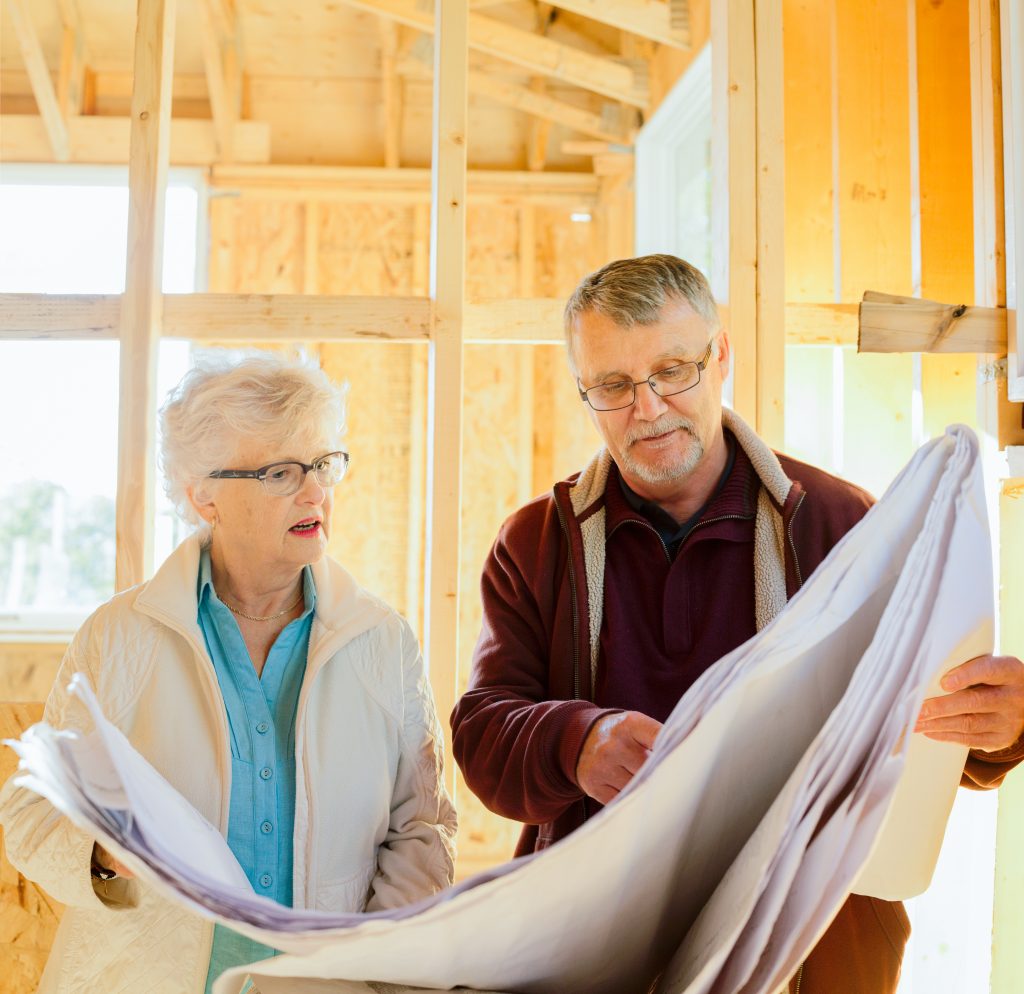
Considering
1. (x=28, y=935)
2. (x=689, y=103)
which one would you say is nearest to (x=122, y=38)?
(x=689, y=103)

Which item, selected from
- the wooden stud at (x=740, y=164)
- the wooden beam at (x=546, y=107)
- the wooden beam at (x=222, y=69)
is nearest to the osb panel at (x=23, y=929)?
the wooden stud at (x=740, y=164)

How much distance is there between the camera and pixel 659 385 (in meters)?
1.44

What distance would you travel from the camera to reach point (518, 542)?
5.03 feet

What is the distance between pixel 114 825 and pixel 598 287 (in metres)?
1.07

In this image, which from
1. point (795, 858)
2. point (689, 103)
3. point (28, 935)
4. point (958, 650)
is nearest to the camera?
point (795, 858)

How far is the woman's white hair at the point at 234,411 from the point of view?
1.62 m

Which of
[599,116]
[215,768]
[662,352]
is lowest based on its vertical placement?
[215,768]

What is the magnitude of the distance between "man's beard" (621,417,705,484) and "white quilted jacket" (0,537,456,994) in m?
0.47

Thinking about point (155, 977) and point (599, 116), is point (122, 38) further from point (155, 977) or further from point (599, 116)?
point (155, 977)

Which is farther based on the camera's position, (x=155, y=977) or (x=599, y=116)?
(x=599, y=116)

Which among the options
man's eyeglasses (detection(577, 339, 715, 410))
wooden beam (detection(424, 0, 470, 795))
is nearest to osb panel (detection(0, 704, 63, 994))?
wooden beam (detection(424, 0, 470, 795))

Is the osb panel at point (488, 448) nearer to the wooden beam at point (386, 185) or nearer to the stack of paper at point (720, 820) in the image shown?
the wooden beam at point (386, 185)

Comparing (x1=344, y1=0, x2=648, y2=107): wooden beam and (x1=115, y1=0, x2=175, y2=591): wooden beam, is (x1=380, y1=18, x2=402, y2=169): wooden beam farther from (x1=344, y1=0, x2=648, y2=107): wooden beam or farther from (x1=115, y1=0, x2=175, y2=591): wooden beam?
(x1=115, y1=0, x2=175, y2=591): wooden beam

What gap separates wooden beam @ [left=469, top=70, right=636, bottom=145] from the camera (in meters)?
5.36
